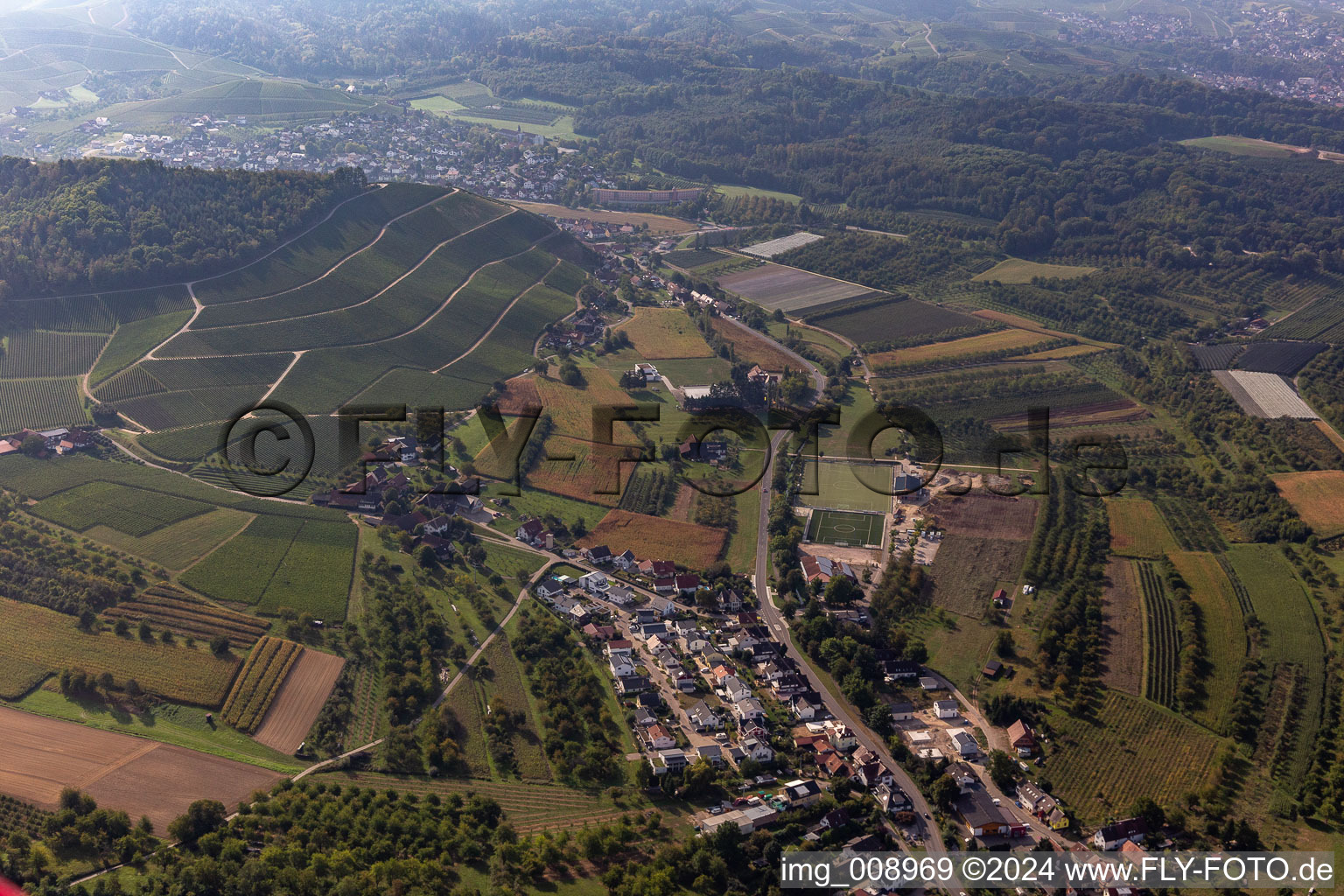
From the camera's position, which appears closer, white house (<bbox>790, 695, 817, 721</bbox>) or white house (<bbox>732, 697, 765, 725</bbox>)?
white house (<bbox>732, 697, 765, 725</bbox>)

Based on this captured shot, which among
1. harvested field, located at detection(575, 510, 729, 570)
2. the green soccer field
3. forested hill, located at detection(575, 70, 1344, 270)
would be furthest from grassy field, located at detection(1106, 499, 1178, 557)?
forested hill, located at detection(575, 70, 1344, 270)

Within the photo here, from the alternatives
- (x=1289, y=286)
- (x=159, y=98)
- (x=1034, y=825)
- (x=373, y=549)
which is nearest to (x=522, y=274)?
(x=373, y=549)

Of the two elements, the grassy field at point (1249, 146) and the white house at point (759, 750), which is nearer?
the white house at point (759, 750)

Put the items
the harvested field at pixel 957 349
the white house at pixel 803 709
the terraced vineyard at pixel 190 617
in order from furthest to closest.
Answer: the harvested field at pixel 957 349 → the terraced vineyard at pixel 190 617 → the white house at pixel 803 709

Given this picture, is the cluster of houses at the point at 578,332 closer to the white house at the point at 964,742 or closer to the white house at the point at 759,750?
the white house at the point at 759,750

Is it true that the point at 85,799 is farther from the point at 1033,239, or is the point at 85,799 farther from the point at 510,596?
the point at 1033,239

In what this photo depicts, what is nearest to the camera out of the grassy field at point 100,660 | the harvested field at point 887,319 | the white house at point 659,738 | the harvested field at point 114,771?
the harvested field at point 114,771

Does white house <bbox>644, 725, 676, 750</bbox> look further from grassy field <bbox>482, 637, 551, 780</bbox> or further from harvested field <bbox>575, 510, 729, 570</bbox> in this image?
harvested field <bbox>575, 510, 729, 570</bbox>

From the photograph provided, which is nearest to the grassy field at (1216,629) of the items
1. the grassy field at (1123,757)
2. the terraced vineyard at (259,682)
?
the grassy field at (1123,757)
